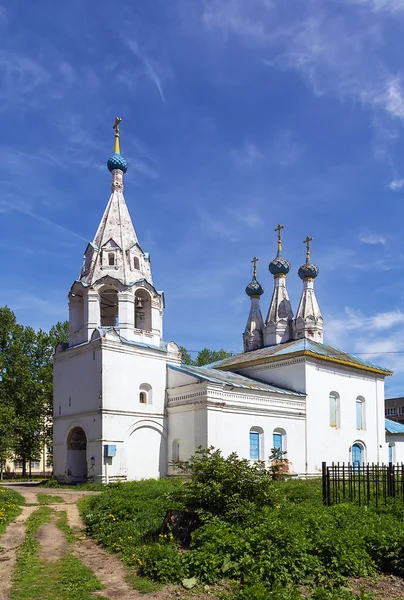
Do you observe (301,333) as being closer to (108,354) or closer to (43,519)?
(108,354)

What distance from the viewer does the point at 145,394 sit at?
2372 cm

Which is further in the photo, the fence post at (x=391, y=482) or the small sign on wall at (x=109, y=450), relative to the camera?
the small sign on wall at (x=109, y=450)

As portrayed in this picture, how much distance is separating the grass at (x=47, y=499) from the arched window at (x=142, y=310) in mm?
8474

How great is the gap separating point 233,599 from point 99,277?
1855 cm

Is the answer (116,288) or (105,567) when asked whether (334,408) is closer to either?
(116,288)

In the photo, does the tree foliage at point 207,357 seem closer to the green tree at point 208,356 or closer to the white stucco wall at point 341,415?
the green tree at point 208,356

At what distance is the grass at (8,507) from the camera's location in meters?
12.1

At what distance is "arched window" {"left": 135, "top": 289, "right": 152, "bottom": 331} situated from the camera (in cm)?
2459

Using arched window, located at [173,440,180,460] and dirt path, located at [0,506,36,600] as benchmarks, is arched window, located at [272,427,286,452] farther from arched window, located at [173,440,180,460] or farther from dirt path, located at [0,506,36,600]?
dirt path, located at [0,506,36,600]

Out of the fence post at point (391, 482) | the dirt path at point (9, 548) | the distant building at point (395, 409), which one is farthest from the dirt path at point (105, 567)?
the distant building at point (395, 409)

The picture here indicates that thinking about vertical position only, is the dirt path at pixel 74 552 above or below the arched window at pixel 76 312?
below

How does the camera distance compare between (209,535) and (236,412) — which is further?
(236,412)

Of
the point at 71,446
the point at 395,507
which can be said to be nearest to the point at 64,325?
the point at 71,446

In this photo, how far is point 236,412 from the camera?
76.0 feet
